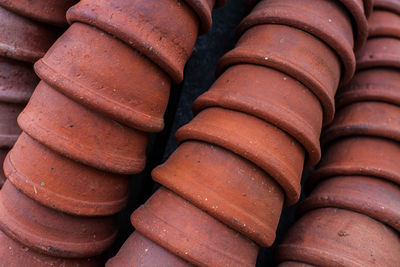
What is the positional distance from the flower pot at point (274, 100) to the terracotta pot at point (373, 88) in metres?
0.29

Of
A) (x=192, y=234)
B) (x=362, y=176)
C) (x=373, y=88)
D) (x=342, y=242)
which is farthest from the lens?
(x=373, y=88)

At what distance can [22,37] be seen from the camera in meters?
1.05

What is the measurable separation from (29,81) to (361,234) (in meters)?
1.17

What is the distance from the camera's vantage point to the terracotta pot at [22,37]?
1.01 m

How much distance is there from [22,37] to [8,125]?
0.30m

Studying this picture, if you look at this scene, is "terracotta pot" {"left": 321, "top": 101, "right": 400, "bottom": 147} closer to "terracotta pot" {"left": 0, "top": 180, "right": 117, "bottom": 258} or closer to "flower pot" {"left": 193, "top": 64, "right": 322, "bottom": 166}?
"flower pot" {"left": 193, "top": 64, "right": 322, "bottom": 166}

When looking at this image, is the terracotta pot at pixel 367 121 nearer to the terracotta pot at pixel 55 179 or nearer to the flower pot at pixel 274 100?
the flower pot at pixel 274 100

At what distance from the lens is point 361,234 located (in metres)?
0.93

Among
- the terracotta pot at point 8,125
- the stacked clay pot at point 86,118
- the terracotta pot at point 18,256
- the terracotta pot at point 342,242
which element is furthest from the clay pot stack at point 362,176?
the terracotta pot at point 8,125

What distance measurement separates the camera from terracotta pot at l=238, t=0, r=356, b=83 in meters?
0.96

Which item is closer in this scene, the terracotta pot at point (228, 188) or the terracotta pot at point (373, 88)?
the terracotta pot at point (228, 188)

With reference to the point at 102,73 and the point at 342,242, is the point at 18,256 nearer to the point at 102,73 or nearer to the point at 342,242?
the point at 102,73

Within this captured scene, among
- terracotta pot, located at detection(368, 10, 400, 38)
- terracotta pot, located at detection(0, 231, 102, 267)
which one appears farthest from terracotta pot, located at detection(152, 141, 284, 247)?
terracotta pot, located at detection(368, 10, 400, 38)

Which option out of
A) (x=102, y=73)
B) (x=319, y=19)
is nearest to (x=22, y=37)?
(x=102, y=73)
